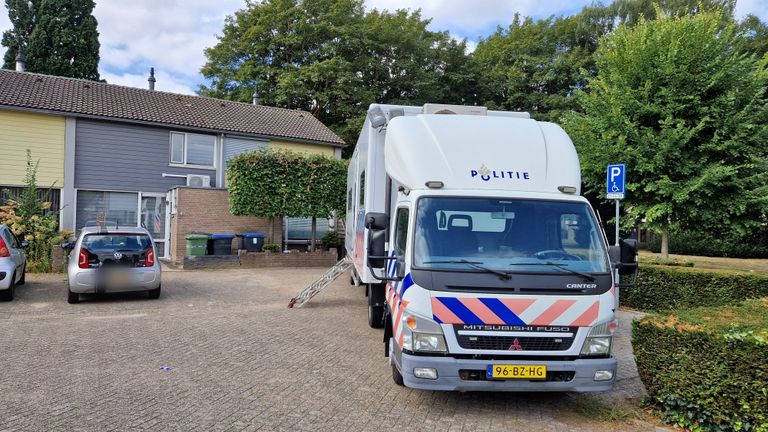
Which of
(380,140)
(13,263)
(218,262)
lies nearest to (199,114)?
(218,262)

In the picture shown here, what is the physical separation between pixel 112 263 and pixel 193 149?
1196 centimetres

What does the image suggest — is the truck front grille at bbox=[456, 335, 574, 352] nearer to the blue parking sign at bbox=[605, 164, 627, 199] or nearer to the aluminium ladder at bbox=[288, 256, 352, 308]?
the aluminium ladder at bbox=[288, 256, 352, 308]

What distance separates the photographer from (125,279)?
10.5 metres

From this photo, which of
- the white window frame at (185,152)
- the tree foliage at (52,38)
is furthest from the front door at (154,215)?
the tree foliage at (52,38)

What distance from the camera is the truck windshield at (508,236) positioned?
196 inches

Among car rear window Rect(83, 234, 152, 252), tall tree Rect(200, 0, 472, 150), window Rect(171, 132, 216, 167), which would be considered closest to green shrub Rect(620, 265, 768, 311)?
car rear window Rect(83, 234, 152, 252)

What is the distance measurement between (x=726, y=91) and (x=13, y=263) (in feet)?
52.3

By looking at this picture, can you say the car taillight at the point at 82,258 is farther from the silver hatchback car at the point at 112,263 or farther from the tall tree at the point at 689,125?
the tall tree at the point at 689,125

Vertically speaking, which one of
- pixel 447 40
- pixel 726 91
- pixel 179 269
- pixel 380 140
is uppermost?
pixel 447 40

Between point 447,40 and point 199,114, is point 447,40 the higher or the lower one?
the higher one

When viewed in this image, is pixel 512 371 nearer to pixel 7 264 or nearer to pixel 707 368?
pixel 707 368

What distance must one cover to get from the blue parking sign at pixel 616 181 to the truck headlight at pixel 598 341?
600 centimetres

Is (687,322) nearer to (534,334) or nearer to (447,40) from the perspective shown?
(534,334)

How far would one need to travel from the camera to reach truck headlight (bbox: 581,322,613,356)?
4.80m
